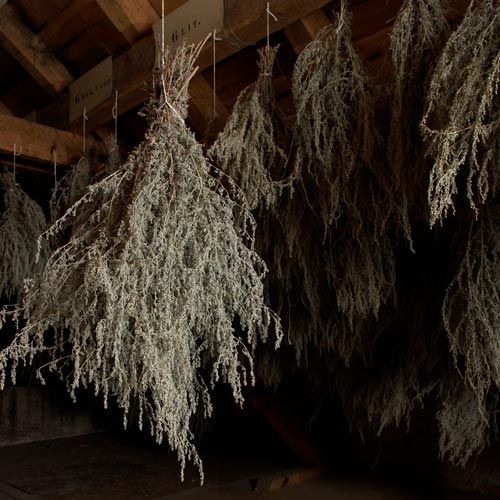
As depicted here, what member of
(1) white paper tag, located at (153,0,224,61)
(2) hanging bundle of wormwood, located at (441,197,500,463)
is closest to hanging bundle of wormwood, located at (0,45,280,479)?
(2) hanging bundle of wormwood, located at (441,197,500,463)

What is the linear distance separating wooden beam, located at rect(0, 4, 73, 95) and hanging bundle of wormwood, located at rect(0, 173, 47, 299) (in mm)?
606

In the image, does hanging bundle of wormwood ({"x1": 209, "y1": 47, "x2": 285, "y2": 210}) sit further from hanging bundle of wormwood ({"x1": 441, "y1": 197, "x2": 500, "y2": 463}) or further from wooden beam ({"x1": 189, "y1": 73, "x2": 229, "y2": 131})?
wooden beam ({"x1": 189, "y1": 73, "x2": 229, "y2": 131})

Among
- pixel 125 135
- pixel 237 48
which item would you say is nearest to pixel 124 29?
pixel 237 48

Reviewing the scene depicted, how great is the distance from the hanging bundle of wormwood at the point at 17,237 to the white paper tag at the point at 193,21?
3.31 ft

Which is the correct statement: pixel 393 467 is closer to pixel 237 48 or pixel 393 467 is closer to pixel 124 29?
pixel 237 48

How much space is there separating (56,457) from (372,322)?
2.36 metres

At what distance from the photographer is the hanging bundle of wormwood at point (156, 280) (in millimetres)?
1102

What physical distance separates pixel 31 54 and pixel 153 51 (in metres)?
0.84

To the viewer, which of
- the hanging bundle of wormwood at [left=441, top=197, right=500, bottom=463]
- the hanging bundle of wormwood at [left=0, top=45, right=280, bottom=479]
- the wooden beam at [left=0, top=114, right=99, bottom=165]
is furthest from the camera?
the wooden beam at [left=0, top=114, right=99, bottom=165]

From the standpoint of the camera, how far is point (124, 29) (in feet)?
7.80

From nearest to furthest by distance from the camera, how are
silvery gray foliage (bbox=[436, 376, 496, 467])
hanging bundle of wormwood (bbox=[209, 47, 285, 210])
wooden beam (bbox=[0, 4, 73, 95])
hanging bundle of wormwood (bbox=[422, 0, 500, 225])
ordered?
1. hanging bundle of wormwood (bbox=[422, 0, 500, 225])
2. hanging bundle of wormwood (bbox=[209, 47, 285, 210])
3. silvery gray foliage (bbox=[436, 376, 496, 467])
4. wooden beam (bbox=[0, 4, 73, 95])

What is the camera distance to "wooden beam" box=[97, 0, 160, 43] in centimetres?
229

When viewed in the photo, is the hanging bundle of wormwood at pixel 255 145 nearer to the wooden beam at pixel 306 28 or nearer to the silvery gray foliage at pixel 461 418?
the wooden beam at pixel 306 28

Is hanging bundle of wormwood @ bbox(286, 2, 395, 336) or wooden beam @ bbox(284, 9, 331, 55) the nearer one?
hanging bundle of wormwood @ bbox(286, 2, 395, 336)
